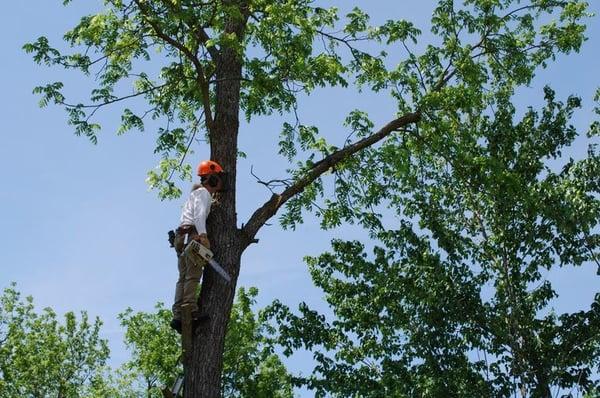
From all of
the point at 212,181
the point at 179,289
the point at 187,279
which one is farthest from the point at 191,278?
the point at 212,181

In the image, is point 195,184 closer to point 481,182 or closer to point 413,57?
point 481,182

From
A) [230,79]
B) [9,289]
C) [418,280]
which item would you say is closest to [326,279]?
[418,280]

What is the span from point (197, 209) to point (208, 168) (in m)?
0.55

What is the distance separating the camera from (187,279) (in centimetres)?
816

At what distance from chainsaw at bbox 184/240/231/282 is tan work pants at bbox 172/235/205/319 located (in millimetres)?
82

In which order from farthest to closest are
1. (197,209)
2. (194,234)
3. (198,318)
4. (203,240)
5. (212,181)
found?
1. (212,181)
2. (194,234)
3. (197,209)
4. (203,240)
5. (198,318)

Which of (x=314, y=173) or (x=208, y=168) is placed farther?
(x=314, y=173)

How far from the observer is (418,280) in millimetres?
15898

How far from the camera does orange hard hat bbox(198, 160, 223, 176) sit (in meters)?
8.57

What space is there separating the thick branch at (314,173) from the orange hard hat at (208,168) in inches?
25.9

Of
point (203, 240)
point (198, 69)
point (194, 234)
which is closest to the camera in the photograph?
point (203, 240)

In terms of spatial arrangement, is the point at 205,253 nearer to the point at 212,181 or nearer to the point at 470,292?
the point at 212,181

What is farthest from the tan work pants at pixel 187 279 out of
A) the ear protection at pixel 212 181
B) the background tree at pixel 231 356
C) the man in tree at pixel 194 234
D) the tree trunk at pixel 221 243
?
the background tree at pixel 231 356

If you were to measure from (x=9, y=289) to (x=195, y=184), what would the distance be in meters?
Answer: 30.5
